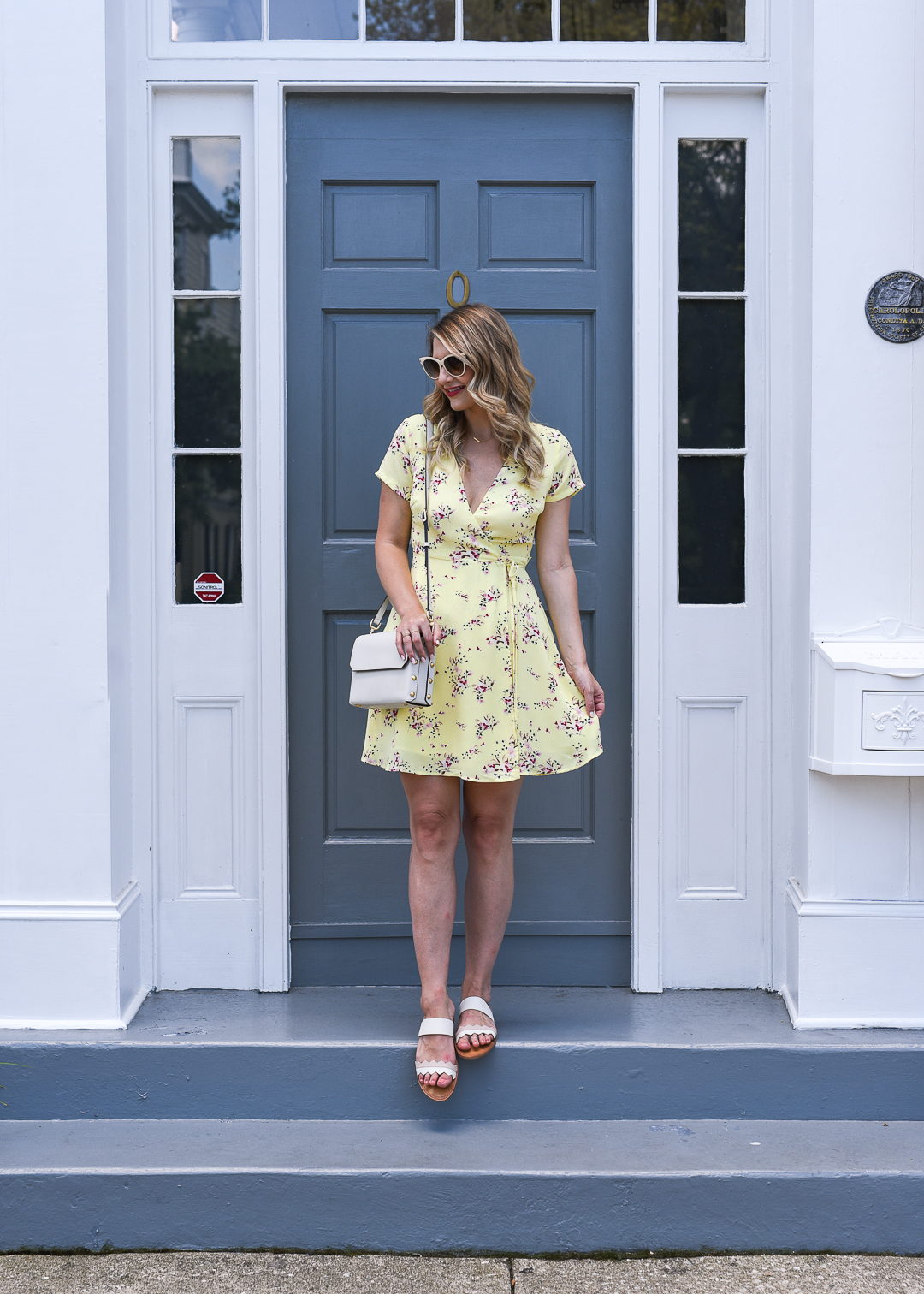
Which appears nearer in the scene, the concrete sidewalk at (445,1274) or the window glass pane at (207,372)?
the concrete sidewalk at (445,1274)

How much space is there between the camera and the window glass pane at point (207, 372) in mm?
3189

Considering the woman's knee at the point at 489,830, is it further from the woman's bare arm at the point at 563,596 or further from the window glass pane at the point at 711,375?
the window glass pane at the point at 711,375

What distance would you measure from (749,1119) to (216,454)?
2.21 m

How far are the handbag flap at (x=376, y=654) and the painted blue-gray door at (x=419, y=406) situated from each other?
0.67 metres

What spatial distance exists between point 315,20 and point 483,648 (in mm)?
1844

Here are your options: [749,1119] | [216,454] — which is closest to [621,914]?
[749,1119]

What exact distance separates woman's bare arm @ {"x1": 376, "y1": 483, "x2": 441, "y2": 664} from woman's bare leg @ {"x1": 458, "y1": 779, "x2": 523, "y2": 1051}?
1.34 feet

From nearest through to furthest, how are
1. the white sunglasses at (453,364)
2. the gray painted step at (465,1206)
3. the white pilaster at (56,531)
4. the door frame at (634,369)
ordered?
the gray painted step at (465,1206) → the white sunglasses at (453,364) → the white pilaster at (56,531) → the door frame at (634,369)

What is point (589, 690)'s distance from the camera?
109 inches

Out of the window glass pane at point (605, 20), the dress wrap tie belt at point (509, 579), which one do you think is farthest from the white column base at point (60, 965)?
the window glass pane at point (605, 20)

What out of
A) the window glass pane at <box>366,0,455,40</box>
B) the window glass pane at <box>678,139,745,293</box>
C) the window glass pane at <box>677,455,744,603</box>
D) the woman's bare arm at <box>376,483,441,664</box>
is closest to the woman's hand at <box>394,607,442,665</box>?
the woman's bare arm at <box>376,483,441,664</box>

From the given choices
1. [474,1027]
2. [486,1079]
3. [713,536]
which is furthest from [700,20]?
[486,1079]

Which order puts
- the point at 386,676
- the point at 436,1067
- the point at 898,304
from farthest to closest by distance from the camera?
the point at 898,304
the point at 436,1067
the point at 386,676

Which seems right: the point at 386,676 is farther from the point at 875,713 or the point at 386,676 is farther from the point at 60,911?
the point at 875,713
